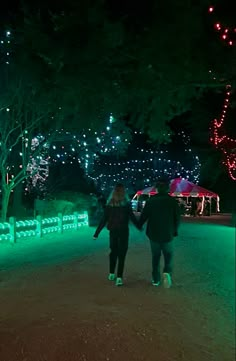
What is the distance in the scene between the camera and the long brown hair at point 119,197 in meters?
8.91

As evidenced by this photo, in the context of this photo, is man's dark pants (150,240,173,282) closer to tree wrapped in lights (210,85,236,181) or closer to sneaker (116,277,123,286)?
sneaker (116,277,123,286)

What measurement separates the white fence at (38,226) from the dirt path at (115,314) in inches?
220

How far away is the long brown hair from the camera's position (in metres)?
8.91

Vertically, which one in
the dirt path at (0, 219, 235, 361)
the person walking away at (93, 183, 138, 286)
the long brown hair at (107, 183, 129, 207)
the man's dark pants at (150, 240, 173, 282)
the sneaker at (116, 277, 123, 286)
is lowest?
the dirt path at (0, 219, 235, 361)

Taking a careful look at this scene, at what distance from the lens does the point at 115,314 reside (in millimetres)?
6719

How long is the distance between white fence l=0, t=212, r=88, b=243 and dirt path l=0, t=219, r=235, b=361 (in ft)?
18.3

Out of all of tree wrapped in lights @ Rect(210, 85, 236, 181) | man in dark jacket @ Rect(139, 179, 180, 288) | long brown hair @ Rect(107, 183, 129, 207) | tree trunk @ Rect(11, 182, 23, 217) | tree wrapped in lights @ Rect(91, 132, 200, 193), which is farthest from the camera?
tree wrapped in lights @ Rect(91, 132, 200, 193)

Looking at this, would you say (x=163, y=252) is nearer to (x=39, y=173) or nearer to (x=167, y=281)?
(x=167, y=281)

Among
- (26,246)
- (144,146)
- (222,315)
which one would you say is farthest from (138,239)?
(144,146)

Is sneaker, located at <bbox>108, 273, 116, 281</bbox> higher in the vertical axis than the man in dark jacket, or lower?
lower

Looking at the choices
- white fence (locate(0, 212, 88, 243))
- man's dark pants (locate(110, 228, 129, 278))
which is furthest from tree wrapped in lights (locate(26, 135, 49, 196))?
man's dark pants (locate(110, 228, 129, 278))

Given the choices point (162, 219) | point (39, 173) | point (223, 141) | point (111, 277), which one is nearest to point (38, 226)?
point (111, 277)

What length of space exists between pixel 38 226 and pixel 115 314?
12.4 metres

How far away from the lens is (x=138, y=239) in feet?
58.9
